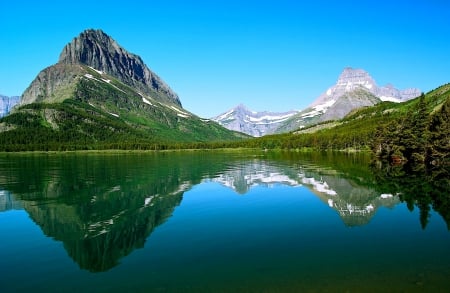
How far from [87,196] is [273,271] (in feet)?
118

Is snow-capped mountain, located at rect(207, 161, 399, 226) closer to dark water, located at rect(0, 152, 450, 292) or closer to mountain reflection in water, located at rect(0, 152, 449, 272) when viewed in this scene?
mountain reflection in water, located at rect(0, 152, 449, 272)

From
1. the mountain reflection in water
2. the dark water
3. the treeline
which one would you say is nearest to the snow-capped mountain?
the mountain reflection in water

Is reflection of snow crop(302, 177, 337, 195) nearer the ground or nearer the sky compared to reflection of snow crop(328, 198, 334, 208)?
nearer the sky

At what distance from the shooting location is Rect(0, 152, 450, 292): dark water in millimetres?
19359

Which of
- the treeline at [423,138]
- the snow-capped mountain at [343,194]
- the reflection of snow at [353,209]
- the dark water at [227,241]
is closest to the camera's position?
the dark water at [227,241]

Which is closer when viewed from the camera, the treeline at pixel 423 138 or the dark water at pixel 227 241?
the dark water at pixel 227 241

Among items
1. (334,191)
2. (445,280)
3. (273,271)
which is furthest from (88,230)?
(334,191)

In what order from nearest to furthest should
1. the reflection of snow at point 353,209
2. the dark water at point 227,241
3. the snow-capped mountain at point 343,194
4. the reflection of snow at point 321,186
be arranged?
the dark water at point 227,241 < the snow-capped mountain at point 343,194 < the reflection of snow at point 353,209 < the reflection of snow at point 321,186

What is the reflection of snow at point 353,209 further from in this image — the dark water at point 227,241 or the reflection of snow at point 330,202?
the reflection of snow at point 330,202

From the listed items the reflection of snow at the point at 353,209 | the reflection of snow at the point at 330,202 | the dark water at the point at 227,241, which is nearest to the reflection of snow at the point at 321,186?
the dark water at the point at 227,241

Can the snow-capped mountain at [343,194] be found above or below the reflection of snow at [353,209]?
above

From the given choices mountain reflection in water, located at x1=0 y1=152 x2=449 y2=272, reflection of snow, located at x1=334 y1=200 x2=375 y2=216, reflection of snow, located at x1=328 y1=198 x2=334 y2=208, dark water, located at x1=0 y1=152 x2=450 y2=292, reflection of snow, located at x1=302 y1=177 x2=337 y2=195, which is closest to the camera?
dark water, located at x1=0 y1=152 x2=450 y2=292

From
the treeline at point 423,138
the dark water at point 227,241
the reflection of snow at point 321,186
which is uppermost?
the treeline at point 423,138

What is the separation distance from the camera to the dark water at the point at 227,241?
19.4m
